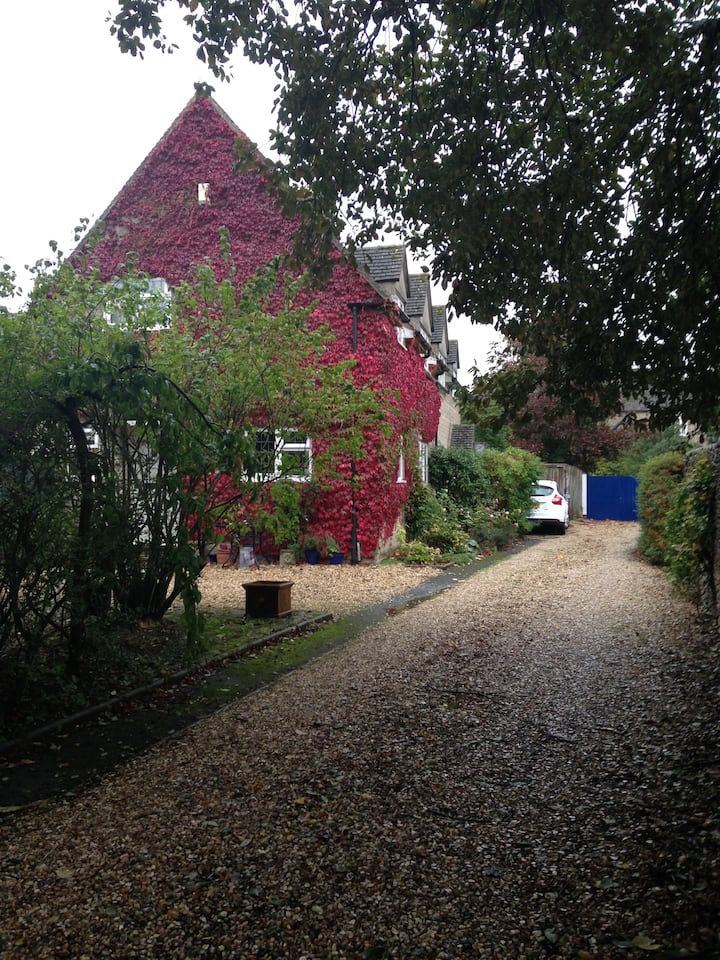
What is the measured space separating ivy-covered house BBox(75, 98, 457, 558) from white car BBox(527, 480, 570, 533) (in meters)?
9.16

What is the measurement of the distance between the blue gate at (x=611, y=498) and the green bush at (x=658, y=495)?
17.4 meters

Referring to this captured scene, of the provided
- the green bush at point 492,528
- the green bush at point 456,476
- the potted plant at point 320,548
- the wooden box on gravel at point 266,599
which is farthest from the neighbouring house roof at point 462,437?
the wooden box on gravel at point 266,599

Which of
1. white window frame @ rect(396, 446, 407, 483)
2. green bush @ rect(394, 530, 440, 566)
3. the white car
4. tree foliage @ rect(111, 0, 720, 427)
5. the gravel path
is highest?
tree foliage @ rect(111, 0, 720, 427)

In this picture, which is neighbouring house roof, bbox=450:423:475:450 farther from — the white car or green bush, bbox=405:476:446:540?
green bush, bbox=405:476:446:540

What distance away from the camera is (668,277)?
5.48m

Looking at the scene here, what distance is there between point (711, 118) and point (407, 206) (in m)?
2.40

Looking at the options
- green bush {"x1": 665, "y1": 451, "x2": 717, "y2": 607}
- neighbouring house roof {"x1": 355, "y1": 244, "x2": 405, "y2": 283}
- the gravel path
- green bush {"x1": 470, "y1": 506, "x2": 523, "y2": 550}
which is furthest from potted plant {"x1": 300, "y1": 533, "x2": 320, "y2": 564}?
the gravel path

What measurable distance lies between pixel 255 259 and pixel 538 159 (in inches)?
453

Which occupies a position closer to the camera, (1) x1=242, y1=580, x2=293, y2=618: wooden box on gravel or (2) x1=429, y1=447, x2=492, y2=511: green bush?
(1) x1=242, y1=580, x2=293, y2=618: wooden box on gravel

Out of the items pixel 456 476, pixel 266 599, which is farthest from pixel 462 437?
pixel 266 599

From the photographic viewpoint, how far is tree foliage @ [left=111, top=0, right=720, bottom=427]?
5.40 m

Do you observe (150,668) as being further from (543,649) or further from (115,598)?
(543,649)

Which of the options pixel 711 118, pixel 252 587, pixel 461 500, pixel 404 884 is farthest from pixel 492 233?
pixel 461 500

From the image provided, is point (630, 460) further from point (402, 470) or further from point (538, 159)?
Result: point (538, 159)
